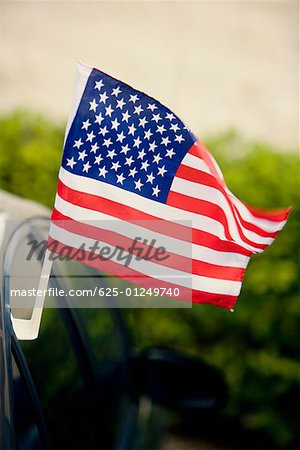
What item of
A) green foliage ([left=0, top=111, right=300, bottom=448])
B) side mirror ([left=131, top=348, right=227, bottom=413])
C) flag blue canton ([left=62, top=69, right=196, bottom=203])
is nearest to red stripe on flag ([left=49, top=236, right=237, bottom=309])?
flag blue canton ([left=62, top=69, right=196, bottom=203])

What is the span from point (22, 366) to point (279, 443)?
2.94m

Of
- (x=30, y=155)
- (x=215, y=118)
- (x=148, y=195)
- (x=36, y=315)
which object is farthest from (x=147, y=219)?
(x=215, y=118)

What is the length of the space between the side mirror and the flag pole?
1.35 m

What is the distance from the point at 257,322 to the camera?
4723mm

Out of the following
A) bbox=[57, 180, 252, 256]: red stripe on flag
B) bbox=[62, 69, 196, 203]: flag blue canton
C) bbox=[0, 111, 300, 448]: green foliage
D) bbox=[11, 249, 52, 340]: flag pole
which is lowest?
bbox=[0, 111, 300, 448]: green foliage

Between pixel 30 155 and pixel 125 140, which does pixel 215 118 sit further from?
pixel 125 140

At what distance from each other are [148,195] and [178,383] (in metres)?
1.47

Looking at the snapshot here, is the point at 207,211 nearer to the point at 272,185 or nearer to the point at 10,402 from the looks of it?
the point at 10,402

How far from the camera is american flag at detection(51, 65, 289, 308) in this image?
7.45 feet

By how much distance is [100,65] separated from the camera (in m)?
9.88

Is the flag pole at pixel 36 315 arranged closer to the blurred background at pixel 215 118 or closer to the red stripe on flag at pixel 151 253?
the red stripe on flag at pixel 151 253

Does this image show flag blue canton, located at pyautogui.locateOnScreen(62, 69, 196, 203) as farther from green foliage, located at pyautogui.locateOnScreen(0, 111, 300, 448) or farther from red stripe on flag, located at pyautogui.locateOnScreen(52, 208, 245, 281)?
green foliage, located at pyautogui.locateOnScreen(0, 111, 300, 448)

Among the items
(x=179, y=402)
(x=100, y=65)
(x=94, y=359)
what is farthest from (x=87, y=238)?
(x=100, y=65)

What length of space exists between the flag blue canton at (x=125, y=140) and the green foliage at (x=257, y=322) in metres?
2.37
